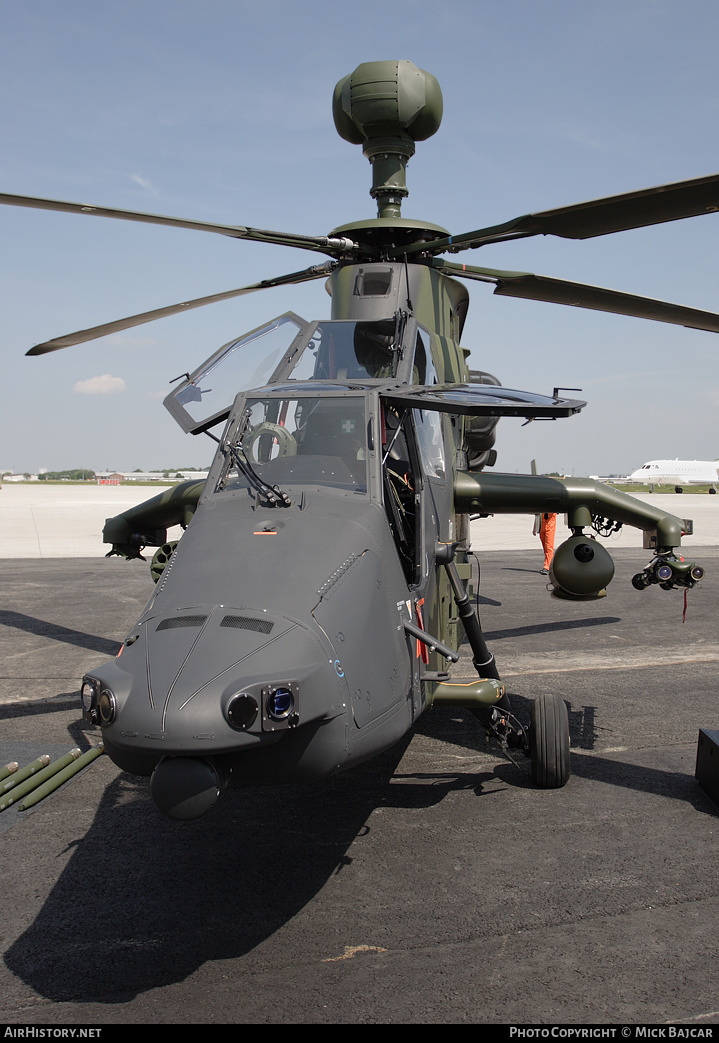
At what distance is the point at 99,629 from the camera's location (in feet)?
41.0

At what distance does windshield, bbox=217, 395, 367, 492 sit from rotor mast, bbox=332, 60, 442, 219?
4319mm

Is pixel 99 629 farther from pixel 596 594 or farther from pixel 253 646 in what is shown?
pixel 253 646

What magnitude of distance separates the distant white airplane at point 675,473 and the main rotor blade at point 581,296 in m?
75.5

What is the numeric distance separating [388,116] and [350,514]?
571 cm

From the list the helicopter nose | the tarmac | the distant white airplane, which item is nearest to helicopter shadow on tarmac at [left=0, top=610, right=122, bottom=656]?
the tarmac

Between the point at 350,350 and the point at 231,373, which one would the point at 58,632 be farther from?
the point at 350,350

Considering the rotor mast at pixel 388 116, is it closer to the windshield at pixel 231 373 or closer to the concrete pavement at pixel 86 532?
the windshield at pixel 231 373

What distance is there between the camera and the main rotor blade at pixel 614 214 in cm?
583

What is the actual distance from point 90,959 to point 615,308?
7.01m

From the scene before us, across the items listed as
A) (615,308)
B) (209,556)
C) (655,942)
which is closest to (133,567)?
(615,308)

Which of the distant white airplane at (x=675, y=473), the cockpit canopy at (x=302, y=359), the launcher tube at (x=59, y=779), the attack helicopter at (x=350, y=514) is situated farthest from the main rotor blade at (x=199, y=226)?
the distant white airplane at (x=675, y=473)

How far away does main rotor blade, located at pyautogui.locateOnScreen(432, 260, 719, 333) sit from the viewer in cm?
752
